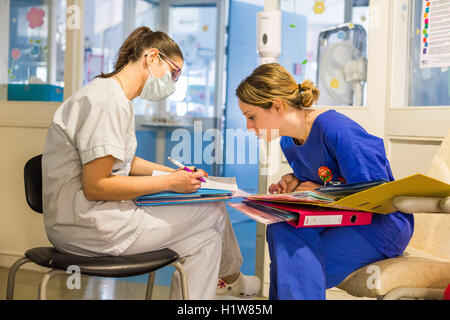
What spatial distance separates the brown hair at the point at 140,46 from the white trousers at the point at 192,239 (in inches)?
18.2

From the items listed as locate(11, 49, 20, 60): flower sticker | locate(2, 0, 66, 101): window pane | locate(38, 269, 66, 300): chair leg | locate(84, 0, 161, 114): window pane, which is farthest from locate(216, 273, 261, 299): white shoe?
locate(84, 0, 161, 114): window pane

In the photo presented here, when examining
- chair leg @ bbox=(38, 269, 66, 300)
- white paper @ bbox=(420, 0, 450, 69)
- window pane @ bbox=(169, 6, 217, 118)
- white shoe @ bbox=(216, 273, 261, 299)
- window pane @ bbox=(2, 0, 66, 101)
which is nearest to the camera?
chair leg @ bbox=(38, 269, 66, 300)

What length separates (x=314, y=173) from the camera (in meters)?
1.46

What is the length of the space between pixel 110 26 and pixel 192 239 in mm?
3647

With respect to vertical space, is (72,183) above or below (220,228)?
above

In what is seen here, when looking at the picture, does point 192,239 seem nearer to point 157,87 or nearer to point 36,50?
point 157,87

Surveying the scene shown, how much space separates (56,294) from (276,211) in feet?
4.94

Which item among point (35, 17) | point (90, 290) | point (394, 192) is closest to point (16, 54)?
point (35, 17)

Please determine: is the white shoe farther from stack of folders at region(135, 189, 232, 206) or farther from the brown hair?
the brown hair

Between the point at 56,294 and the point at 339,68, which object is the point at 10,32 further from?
the point at 339,68

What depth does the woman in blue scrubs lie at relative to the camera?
3.73ft

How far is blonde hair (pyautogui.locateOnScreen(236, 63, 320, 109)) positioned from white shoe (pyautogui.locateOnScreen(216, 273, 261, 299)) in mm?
592
